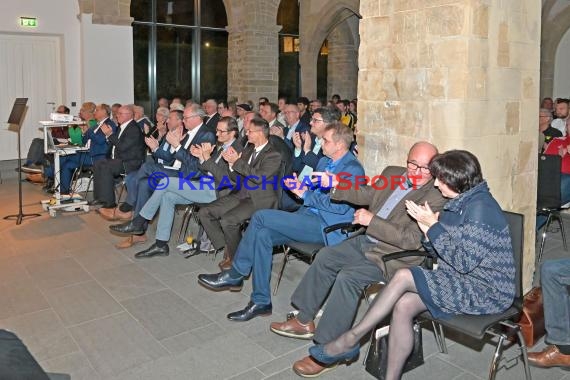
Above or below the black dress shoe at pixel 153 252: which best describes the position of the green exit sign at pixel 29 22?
above

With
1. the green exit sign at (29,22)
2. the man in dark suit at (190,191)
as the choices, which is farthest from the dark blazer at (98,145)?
the green exit sign at (29,22)

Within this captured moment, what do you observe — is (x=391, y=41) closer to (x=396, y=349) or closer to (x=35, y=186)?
(x=396, y=349)

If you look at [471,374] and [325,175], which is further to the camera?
[325,175]

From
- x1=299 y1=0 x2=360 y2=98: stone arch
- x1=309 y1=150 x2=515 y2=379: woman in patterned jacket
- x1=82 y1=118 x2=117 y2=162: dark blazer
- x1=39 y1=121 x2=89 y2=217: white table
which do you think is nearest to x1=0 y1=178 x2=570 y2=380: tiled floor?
x1=309 y1=150 x2=515 y2=379: woman in patterned jacket

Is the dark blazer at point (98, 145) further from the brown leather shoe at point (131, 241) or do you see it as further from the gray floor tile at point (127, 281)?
the gray floor tile at point (127, 281)

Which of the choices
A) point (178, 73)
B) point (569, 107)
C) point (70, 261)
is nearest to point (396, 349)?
point (70, 261)

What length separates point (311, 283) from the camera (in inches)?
130

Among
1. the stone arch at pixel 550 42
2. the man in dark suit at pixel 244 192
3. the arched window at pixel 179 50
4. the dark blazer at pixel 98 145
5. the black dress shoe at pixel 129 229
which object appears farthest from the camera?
the stone arch at pixel 550 42

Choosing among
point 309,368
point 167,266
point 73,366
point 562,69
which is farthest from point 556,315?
point 562,69

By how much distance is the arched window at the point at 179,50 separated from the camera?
11.9m

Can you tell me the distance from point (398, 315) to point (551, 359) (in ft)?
3.43

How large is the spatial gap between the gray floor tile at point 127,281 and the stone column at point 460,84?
199 cm

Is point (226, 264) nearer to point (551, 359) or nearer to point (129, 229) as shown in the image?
point (129, 229)

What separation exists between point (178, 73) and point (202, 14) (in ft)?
4.81
